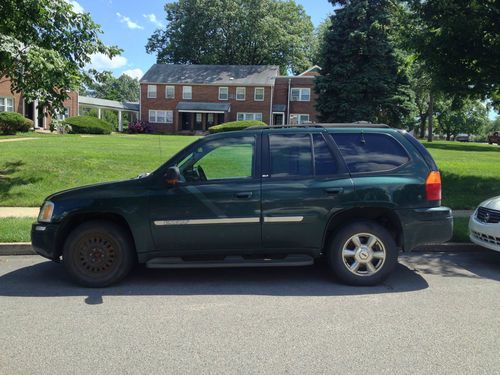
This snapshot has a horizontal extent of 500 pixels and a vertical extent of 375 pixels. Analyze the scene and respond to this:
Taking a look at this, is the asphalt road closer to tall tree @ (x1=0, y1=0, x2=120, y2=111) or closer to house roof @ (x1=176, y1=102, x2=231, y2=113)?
tall tree @ (x1=0, y1=0, x2=120, y2=111)

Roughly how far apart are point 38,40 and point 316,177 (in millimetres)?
10191

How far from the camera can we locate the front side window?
5.58 metres

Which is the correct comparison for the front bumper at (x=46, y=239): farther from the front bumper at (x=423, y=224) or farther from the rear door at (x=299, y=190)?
the front bumper at (x=423, y=224)

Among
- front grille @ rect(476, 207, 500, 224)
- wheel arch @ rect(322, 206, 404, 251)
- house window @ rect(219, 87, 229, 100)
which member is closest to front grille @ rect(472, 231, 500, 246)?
front grille @ rect(476, 207, 500, 224)

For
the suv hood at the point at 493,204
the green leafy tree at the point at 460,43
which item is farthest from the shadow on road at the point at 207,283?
the green leafy tree at the point at 460,43

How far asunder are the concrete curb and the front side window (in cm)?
323

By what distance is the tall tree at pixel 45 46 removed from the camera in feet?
35.1

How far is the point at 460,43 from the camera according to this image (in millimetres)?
12070

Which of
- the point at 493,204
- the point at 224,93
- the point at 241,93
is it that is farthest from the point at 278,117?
the point at 493,204

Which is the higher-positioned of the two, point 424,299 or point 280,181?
point 280,181

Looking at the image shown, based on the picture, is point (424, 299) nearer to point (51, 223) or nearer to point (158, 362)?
point (158, 362)

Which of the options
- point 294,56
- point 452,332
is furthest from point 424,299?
point 294,56

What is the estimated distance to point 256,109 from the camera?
159 ft

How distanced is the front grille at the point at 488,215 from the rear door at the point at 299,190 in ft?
8.28
